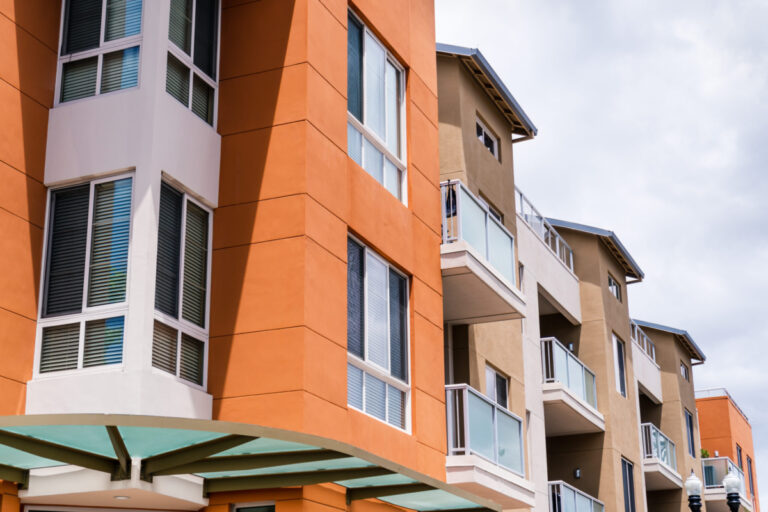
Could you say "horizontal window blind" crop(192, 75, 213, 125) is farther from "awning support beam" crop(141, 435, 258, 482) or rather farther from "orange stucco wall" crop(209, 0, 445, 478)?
"awning support beam" crop(141, 435, 258, 482)

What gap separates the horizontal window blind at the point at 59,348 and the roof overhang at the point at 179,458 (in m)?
1.29

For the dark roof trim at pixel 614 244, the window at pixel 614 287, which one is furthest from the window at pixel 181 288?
the window at pixel 614 287

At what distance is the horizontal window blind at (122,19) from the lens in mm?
13656

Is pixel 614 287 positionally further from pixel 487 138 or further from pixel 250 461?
pixel 250 461

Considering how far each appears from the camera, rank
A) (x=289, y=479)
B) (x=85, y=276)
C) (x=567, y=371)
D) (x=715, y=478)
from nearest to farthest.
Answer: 1. (x=289, y=479)
2. (x=85, y=276)
3. (x=567, y=371)
4. (x=715, y=478)

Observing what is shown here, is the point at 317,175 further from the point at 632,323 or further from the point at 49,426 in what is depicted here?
the point at 632,323

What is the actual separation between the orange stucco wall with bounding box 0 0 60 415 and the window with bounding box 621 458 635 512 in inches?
887

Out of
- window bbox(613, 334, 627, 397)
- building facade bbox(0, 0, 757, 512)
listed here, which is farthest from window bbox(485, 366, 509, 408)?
window bbox(613, 334, 627, 397)

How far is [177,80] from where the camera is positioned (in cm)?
1387

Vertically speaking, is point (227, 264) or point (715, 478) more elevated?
point (715, 478)

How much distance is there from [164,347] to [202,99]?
358 cm

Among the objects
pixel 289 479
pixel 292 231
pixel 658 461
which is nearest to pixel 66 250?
pixel 292 231

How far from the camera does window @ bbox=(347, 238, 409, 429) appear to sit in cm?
1486

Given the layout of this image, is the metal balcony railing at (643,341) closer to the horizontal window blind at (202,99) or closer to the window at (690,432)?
the window at (690,432)
